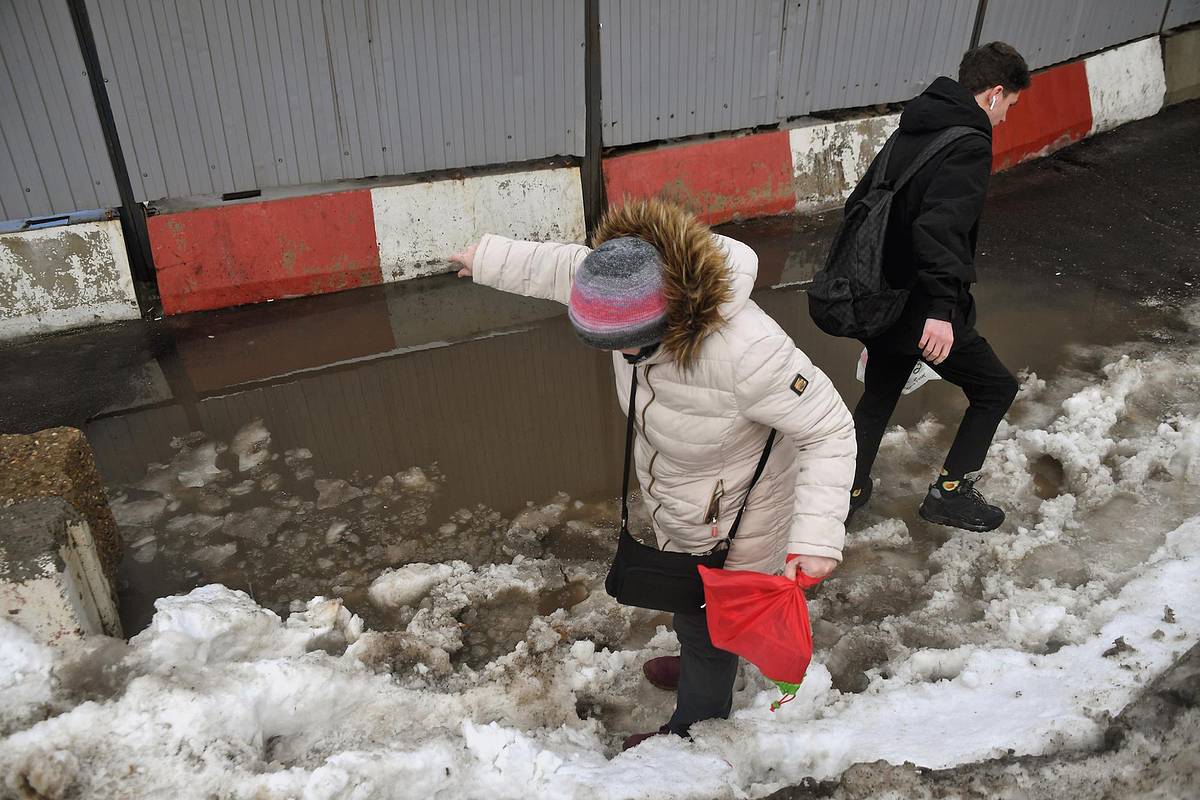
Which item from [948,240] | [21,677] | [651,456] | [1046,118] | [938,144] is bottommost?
[21,677]

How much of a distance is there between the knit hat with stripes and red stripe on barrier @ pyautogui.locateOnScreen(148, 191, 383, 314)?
4.15 m

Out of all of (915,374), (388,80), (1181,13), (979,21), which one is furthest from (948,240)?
(1181,13)

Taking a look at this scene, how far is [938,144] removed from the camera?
326cm

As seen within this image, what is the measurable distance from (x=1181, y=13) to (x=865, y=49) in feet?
14.5

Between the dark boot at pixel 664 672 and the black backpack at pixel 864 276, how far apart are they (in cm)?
136

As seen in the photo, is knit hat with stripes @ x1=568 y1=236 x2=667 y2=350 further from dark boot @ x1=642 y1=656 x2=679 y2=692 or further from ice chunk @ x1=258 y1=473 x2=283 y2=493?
ice chunk @ x1=258 y1=473 x2=283 y2=493

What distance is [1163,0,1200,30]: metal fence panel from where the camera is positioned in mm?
9172

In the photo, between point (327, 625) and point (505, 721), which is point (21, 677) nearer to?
point (327, 625)

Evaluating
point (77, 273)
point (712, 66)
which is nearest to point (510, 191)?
point (712, 66)

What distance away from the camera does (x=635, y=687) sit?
11.1ft

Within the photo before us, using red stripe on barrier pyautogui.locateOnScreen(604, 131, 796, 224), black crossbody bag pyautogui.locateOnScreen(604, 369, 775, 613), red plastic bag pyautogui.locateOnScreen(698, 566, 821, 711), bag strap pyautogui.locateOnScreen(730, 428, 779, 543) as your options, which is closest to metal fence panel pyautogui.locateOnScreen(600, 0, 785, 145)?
red stripe on barrier pyautogui.locateOnScreen(604, 131, 796, 224)

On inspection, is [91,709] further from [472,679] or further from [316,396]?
[316,396]

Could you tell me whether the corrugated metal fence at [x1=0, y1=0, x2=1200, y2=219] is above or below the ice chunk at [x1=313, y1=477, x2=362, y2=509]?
above

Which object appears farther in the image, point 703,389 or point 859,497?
point 859,497
